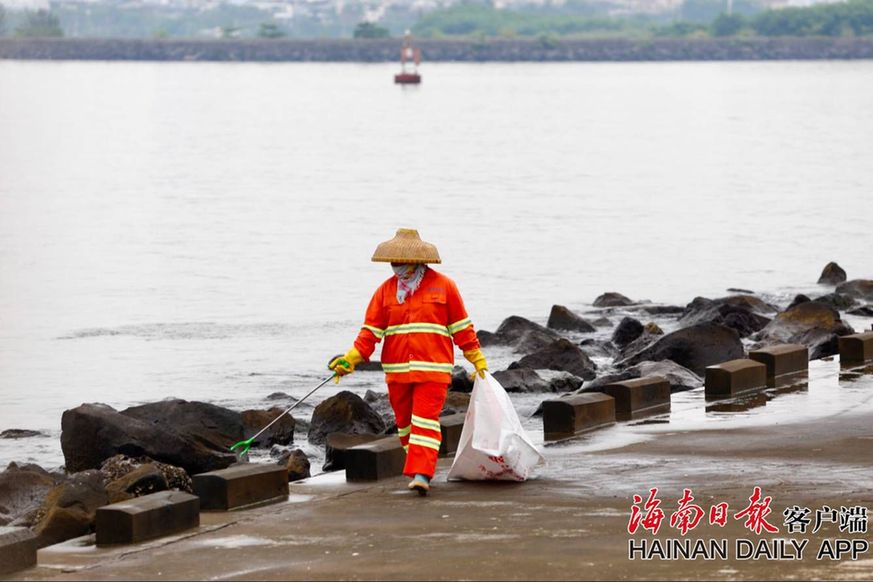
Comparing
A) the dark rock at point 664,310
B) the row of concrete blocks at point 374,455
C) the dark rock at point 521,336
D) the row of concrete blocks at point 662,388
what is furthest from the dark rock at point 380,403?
the dark rock at point 664,310

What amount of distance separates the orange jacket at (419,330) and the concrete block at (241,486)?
2.68 ft

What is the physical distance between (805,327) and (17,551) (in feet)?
41.2

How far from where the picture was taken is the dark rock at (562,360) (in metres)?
18.0

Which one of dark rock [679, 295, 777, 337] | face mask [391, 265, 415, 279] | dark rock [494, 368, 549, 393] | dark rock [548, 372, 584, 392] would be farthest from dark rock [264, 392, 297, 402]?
face mask [391, 265, 415, 279]

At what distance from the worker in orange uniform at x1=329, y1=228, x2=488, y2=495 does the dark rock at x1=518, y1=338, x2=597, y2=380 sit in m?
8.24

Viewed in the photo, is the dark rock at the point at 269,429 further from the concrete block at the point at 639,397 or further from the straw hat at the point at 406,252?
the straw hat at the point at 406,252

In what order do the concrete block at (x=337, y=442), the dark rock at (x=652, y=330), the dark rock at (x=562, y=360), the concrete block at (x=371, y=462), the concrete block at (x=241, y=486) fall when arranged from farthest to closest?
the dark rock at (x=652, y=330), the dark rock at (x=562, y=360), the concrete block at (x=337, y=442), the concrete block at (x=371, y=462), the concrete block at (x=241, y=486)

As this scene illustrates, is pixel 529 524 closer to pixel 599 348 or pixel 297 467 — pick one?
pixel 297 467

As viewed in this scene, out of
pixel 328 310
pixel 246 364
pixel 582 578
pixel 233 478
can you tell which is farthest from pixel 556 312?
pixel 582 578

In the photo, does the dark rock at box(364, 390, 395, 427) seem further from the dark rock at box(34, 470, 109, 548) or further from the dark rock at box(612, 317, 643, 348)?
the dark rock at box(34, 470, 109, 548)

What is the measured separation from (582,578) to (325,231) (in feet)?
117

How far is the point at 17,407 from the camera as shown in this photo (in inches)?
757

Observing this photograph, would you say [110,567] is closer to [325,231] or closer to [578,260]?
[578,260]

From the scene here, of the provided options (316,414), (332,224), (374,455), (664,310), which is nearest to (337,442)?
(316,414)
